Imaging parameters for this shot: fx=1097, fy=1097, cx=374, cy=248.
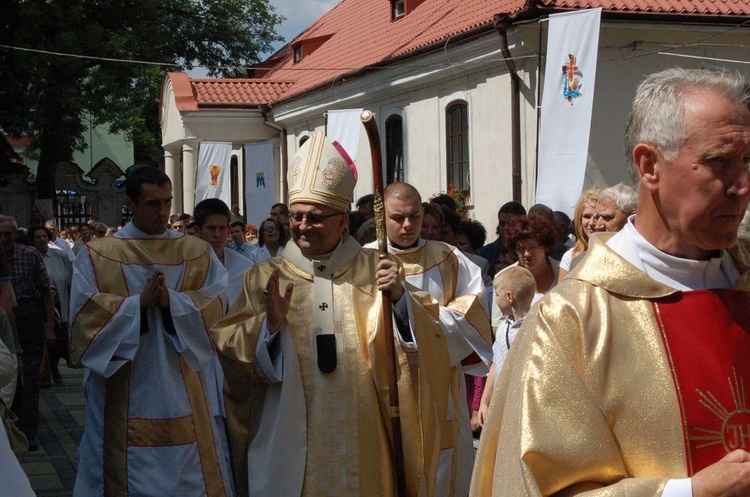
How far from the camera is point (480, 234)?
29.7 ft

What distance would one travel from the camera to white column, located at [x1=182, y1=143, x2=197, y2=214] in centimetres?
3105

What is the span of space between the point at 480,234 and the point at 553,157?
189 inches

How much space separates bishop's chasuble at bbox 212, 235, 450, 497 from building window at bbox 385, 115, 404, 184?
16.8m

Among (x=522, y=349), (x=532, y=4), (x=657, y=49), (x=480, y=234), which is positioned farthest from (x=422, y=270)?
(x=657, y=49)

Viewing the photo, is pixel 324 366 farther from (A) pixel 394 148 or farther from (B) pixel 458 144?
(A) pixel 394 148

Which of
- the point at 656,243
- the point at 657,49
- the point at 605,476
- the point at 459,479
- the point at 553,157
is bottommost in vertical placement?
the point at 459,479

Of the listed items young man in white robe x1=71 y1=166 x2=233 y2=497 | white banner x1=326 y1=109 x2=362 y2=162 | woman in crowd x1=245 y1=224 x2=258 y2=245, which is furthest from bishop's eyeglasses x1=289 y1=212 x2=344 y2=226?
white banner x1=326 y1=109 x2=362 y2=162

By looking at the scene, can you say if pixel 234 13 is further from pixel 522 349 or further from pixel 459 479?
pixel 522 349

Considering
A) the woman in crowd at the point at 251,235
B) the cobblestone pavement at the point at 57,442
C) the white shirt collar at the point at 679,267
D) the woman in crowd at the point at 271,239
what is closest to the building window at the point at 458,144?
the woman in crowd at the point at 251,235

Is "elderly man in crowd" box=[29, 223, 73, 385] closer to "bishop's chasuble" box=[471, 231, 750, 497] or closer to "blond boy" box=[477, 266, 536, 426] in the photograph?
"blond boy" box=[477, 266, 536, 426]

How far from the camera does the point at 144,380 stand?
5.90 metres

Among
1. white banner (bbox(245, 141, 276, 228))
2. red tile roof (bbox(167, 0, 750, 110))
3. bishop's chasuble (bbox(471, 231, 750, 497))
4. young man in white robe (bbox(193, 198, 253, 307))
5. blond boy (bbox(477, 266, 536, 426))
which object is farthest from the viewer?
white banner (bbox(245, 141, 276, 228))

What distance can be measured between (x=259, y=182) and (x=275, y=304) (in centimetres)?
1574

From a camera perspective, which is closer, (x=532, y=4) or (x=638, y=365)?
(x=638, y=365)
